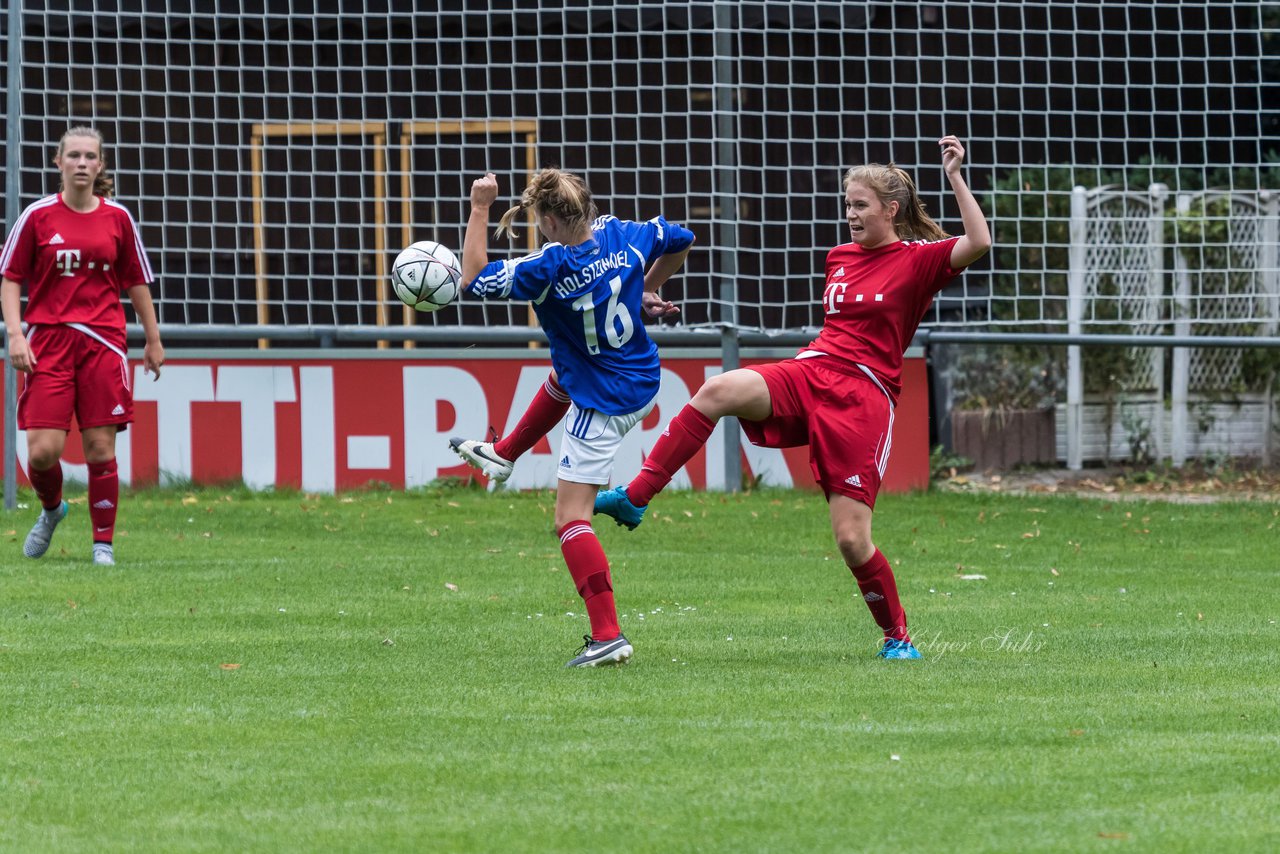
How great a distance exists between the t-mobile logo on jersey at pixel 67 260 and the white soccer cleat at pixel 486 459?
2963 mm

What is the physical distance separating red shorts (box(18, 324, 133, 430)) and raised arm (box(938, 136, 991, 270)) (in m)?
4.63

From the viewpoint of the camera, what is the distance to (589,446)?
6379 mm

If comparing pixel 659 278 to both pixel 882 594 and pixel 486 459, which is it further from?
pixel 882 594

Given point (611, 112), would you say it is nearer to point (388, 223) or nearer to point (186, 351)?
point (388, 223)

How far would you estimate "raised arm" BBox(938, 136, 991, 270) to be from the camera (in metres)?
6.12

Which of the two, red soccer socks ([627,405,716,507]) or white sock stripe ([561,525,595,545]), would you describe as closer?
red soccer socks ([627,405,716,507])

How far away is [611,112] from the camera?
13.1 metres

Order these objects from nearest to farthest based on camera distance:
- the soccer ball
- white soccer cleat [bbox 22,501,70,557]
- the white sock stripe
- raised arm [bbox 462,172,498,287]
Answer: raised arm [bbox 462,172,498,287] < the white sock stripe < the soccer ball < white soccer cleat [bbox 22,501,70,557]

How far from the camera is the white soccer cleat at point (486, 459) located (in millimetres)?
6918

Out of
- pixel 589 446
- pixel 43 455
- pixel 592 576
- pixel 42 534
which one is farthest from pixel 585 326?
pixel 42 534

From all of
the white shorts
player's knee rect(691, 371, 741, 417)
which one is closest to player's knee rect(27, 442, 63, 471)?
the white shorts

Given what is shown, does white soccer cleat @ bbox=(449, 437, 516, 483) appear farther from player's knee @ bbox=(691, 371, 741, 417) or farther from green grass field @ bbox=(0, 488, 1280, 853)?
player's knee @ bbox=(691, 371, 741, 417)

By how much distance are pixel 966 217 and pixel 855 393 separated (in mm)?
717

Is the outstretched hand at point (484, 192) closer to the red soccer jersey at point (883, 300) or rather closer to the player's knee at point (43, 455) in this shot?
the red soccer jersey at point (883, 300)
